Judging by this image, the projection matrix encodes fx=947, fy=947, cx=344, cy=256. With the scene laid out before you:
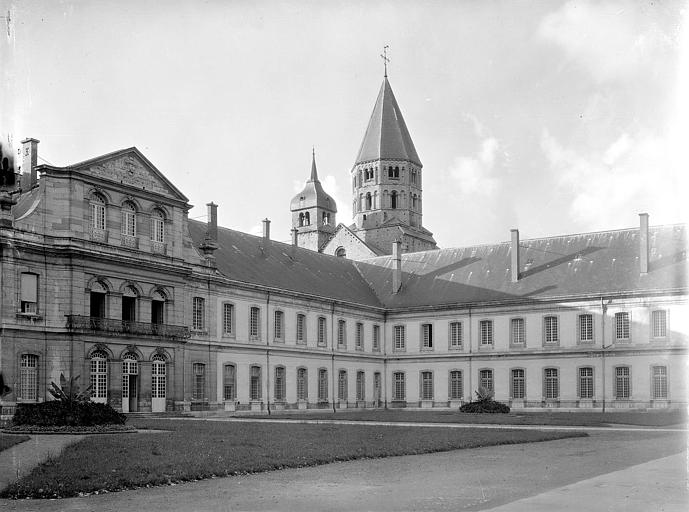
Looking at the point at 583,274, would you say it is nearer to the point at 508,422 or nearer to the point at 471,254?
the point at 471,254

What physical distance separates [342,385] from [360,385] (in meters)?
1.82

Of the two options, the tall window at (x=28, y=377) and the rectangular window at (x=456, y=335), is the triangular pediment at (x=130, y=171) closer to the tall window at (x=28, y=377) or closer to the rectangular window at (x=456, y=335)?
the tall window at (x=28, y=377)

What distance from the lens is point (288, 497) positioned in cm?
1202

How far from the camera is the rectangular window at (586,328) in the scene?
47.2m

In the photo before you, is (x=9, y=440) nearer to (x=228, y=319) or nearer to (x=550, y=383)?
(x=228, y=319)

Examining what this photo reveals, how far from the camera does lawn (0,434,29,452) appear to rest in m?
18.6

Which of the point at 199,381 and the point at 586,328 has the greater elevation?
the point at 586,328

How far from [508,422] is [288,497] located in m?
19.8

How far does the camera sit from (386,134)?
8681cm

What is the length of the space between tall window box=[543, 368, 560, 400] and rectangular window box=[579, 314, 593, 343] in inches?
86.0

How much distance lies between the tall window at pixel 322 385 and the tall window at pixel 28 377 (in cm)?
1800

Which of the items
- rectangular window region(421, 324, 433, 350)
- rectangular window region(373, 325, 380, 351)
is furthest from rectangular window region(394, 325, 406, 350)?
rectangular window region(421, 324, 433, 350)

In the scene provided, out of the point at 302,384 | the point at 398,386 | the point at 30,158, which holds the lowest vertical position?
the point at 398,386

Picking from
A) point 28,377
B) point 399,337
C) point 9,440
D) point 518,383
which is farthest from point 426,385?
point 9,440
